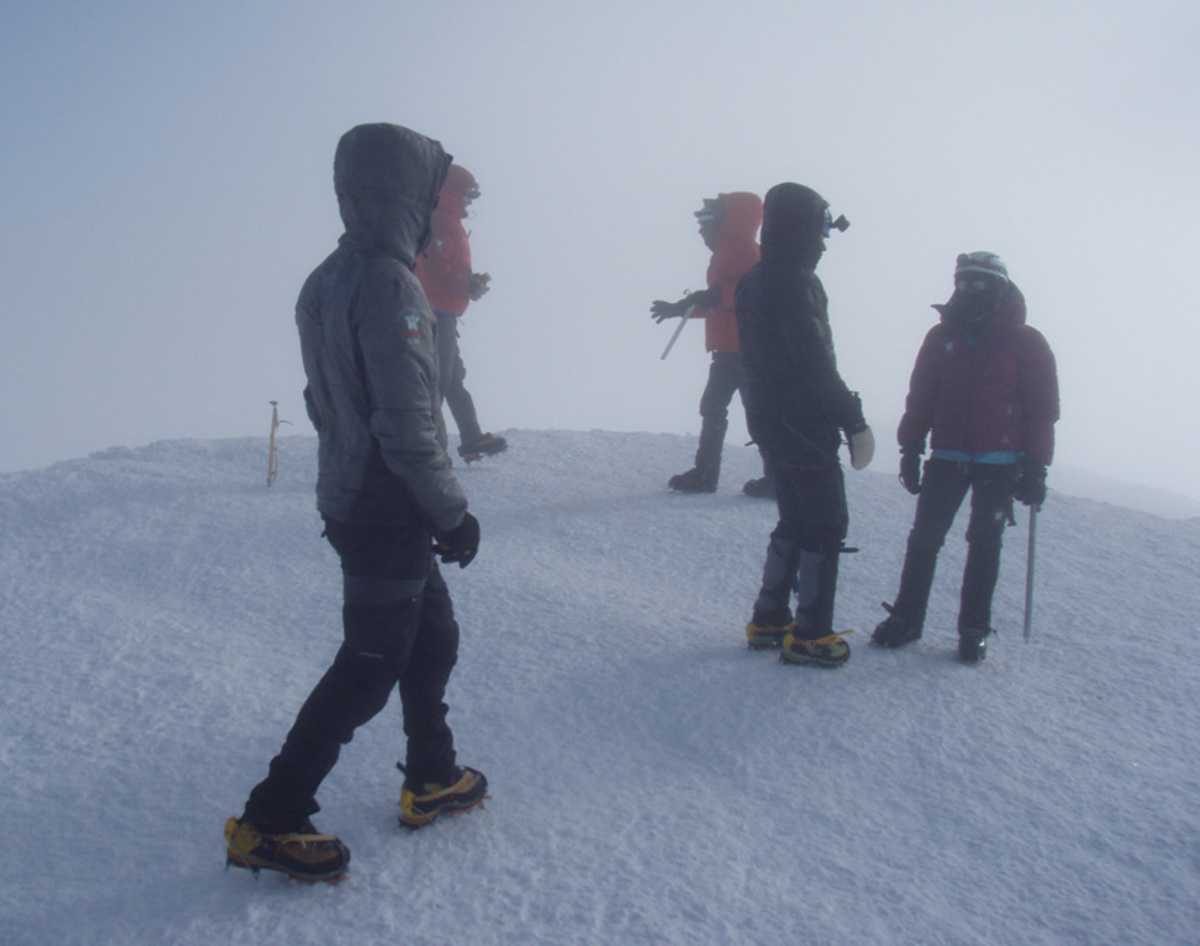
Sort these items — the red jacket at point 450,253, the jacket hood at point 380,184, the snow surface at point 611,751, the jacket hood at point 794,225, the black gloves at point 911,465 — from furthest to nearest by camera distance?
1. the red jacket at point 450,253
2. the black gloves at point 911,465
3. the jacket hood at point 794,225
4. the jacket hood at point 380,184
5. the snow surface at point 611,751

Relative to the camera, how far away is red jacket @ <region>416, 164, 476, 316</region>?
23.6 feet

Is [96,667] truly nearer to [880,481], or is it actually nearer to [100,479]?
[100,479]

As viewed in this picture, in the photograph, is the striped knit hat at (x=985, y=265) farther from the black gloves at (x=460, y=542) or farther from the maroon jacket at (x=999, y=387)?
the black gloves at (x=460, y=542)

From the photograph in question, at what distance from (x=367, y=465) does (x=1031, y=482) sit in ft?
10.2

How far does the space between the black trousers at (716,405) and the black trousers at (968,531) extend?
227cm

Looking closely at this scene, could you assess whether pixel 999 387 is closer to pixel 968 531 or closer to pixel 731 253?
pixel 968 531

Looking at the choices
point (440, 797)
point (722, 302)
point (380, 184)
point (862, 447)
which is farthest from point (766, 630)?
point (722, 302)

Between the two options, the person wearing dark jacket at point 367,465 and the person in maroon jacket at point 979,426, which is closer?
the person wearing dark jacket at point 367,465

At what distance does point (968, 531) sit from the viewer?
466 cm

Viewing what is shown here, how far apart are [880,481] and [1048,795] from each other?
16.1 feet

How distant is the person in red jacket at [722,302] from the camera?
6875mm

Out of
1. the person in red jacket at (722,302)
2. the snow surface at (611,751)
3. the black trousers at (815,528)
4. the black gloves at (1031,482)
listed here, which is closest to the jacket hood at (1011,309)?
the black gloves at (1031,482)

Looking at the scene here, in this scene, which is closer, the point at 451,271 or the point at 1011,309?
the point at 1011,309

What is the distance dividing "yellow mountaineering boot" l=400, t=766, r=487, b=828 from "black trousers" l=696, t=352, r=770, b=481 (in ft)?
13.9
